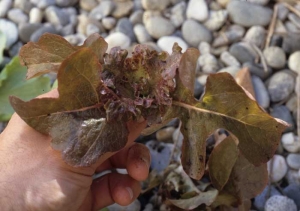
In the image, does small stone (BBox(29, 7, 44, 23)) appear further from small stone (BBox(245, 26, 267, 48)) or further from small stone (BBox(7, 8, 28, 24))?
small stone (BBox(245, 26, 267, 48))

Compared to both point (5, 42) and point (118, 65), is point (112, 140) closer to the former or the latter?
point (118, 65)

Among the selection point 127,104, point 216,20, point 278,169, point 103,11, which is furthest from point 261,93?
point 127,104

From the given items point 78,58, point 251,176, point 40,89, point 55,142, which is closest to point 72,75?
point 78,58

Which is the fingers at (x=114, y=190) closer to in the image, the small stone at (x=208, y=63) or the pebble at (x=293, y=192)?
the pebble at (x=293, y=192)

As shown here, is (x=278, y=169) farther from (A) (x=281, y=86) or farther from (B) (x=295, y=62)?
(B) (x=295, y=62)

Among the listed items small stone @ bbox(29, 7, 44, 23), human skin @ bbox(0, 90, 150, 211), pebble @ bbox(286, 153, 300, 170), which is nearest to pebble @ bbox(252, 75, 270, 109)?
pebble @ bbox(286, 153, 300, 170)

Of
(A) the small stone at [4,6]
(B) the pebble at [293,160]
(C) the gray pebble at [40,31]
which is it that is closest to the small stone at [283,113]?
(B) the pebble at [293,160]
